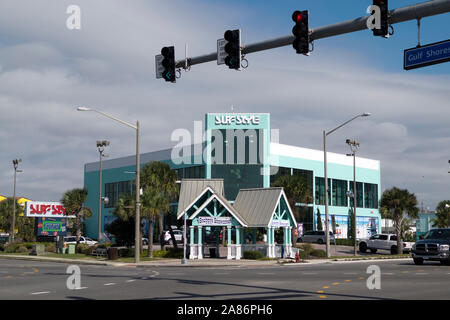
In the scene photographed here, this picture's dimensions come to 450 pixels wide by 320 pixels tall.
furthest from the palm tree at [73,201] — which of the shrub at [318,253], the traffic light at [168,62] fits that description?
the traffic light at [168,62]

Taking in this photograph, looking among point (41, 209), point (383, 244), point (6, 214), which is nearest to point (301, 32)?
point (383, 244)

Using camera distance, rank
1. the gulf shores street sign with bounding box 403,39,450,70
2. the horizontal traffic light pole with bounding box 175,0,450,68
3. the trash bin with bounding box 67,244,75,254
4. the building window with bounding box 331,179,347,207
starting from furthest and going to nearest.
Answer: the building window with bounding box 331,179,347,207, the trash bin with bounding box 67,244,75,254, the gulf shores street sign with bounding box 403,39,450,70, the horizontal traffic light pole with bounding box 175,0,450,68

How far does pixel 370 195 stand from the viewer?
93.9 meters

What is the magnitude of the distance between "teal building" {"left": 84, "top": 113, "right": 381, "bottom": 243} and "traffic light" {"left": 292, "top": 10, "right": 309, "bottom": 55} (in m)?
53.6

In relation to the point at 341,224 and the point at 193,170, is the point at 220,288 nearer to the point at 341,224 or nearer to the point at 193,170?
the point at 193,170

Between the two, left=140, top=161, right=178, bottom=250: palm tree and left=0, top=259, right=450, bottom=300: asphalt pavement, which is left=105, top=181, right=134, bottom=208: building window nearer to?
left=140, top=161, right=178, bottom=250: palm tree

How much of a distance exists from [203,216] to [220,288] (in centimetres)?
2542

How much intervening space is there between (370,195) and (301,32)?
82.8 meters

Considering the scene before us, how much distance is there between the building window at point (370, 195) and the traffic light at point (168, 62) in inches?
3121

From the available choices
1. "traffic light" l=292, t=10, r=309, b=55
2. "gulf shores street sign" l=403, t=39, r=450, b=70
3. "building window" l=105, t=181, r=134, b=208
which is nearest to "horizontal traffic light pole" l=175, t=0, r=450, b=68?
"traffic light" l=292, t=10, r=309, b=55

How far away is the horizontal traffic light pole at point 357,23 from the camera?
1280 cm

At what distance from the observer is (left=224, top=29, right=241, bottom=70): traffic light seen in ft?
51.5

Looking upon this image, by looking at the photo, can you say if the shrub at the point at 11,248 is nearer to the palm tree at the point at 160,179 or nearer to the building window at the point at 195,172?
the palm tree at the point at 160,179
